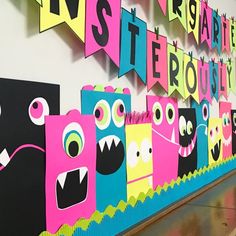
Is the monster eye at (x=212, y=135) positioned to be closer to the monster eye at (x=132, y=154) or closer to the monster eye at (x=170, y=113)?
the monster eye at (x=170, y=113)

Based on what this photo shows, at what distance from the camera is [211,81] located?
1435 mm

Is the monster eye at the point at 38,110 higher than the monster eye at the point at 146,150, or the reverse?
the monster eye at the point at 38,110

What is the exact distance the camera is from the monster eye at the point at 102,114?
81 centimetres

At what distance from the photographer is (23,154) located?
0.63m

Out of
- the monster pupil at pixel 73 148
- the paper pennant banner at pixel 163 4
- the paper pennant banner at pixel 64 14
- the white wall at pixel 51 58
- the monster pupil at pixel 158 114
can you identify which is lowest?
the monster pupil at pixel 73 148

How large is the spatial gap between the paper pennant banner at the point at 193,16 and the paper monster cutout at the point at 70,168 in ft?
2.13

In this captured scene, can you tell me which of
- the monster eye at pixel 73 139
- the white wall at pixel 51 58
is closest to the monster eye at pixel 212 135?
the white wall at pixel 51 58

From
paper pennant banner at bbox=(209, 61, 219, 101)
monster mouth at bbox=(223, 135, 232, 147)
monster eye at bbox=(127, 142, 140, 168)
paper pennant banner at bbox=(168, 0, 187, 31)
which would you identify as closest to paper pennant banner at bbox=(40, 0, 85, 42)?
monster eye at bbox=(127, 142, 140, 168)

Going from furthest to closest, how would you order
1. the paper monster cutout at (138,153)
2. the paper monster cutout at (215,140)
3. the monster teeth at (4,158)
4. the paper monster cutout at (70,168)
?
the paper monster cutout at (215,140), the paper monster cutout at (138,153), the paper monster cutout at (70,168), the monster teeth at (4,158)

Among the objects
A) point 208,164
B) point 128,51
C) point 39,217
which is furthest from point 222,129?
point 39,217

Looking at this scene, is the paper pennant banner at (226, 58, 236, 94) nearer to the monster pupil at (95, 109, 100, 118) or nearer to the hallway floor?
the hallway floor

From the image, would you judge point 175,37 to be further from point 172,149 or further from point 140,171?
point 140,171

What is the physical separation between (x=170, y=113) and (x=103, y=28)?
0.43 meters

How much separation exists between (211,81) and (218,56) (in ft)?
0.58
